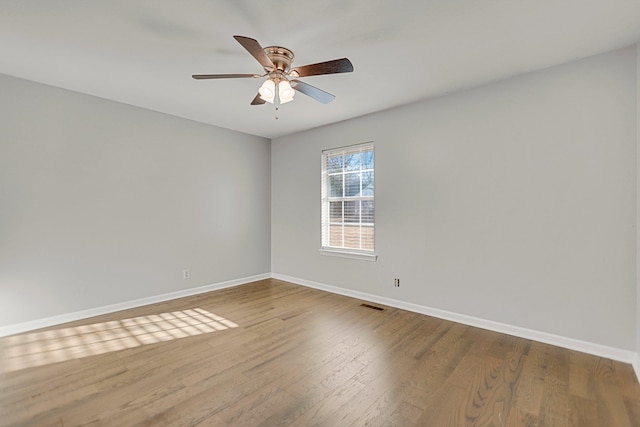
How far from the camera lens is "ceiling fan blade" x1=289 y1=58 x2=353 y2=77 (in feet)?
6.18

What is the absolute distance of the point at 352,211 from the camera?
4.18 metres

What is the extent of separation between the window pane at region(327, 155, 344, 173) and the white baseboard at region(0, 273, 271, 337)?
235 cm

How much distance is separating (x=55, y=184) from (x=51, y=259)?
80 centimetres

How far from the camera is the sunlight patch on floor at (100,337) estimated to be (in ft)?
7.80

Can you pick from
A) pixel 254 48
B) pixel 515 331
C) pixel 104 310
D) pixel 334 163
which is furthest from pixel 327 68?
pixel 104 310

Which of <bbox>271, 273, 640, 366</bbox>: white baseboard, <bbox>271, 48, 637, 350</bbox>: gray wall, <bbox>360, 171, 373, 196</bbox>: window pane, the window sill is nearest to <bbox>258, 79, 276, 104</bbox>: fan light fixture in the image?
<bbox>271, 48, 637, 350</bbox>: gray wall

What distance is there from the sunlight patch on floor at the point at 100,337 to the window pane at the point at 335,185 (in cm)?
230

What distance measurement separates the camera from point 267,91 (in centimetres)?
223

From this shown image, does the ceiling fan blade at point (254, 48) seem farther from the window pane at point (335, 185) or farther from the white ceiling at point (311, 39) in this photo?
the window pane at point (335, 185)

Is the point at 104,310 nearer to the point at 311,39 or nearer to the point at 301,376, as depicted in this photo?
the point at 301,376

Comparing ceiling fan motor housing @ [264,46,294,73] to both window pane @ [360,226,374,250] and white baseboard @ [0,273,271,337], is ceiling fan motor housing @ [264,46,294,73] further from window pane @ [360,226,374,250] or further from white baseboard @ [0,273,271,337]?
white baseboard @ [0,273,271,337]

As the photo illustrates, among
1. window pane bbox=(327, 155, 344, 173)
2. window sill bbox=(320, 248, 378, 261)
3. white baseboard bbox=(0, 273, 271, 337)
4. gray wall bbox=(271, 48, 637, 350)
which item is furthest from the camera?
window pane bbox=(327, 155, 344, 173)

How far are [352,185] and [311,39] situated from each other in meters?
2.26

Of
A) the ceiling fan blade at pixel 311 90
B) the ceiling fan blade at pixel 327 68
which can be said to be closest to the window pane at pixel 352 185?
the ceiling fan blade at pixel 311 90
